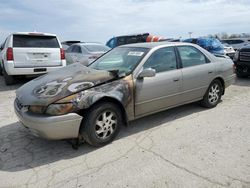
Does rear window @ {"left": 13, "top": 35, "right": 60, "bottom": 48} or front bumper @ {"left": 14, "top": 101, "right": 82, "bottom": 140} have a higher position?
rear window @ {"left": 13, "top": 35, "right": 60, "bottom": 48}

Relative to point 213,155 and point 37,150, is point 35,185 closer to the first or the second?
point 37,150

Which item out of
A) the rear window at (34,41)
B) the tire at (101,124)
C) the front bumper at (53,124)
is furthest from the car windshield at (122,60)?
the rear window at (34,41)

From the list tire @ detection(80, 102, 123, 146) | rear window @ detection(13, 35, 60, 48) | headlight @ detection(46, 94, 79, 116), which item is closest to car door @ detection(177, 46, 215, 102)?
tire @ detection(80, 102, 123, 146)

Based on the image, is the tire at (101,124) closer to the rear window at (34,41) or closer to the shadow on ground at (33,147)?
the shadow on ground at (33,147)

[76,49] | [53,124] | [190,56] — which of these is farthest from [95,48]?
[53,124]

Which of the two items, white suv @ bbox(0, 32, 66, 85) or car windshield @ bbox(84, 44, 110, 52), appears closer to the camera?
white suv @ bbox(0, 32, 66, 85)

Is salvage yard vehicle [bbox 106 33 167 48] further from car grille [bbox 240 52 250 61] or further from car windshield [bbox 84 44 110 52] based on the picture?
car grille [bbox 240 52 250 61]

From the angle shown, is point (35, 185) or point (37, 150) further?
point (37, 150)

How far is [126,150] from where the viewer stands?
11.4ft

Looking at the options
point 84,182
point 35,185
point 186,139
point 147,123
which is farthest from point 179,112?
point 35,185

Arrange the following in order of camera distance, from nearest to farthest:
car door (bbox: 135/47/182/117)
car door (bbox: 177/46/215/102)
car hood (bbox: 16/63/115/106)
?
car hood (bbox: 16/63/115/106)
car door (bbox: 135/47/182/117)
car door (bbox: 177/46/215/102)

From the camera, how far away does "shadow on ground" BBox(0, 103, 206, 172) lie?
324 cm

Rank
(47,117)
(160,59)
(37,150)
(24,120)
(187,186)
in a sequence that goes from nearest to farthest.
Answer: (187,186) → (47,117) → (24,120) → (37,150) → (160,59)

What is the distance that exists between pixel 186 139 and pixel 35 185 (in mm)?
2275
